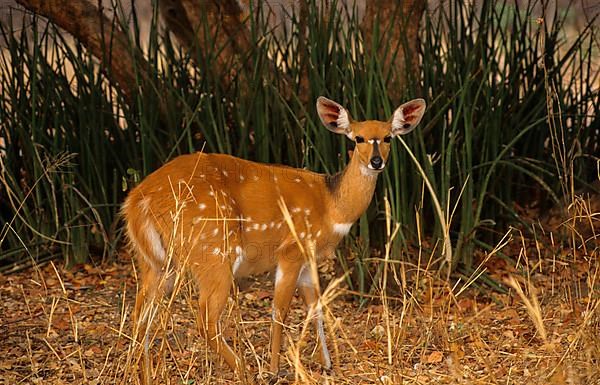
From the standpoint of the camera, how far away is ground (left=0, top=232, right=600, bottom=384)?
320 centimetres

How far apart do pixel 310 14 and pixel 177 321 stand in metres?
1.48

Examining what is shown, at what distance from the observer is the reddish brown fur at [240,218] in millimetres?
3529

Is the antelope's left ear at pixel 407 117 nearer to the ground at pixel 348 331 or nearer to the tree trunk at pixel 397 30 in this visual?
the ground at pixel 348 331

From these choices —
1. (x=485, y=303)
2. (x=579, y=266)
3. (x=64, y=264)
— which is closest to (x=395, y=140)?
(x=485, y=303)

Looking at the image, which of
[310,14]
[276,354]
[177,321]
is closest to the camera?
[276,354]

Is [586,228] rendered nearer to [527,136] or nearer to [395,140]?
[527,136]

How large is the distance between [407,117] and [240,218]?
71 centimetres

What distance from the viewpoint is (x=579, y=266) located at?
482cm

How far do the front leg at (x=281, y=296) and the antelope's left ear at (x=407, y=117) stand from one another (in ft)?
1.99

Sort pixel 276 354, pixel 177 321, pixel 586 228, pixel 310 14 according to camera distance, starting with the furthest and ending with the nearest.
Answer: pixel 586 228 → pixel 310 14 → pixel 177 321 → pixel 276 354

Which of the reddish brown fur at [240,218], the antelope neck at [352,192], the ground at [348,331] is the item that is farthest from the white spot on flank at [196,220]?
the antelope neck at [352,192]

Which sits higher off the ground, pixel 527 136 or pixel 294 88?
pixel 294 88

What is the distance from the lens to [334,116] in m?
3.74

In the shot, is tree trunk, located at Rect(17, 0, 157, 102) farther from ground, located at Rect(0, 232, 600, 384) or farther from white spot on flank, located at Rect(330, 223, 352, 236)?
white spot on flank, located at Rect(330, 223, 352, 236)
